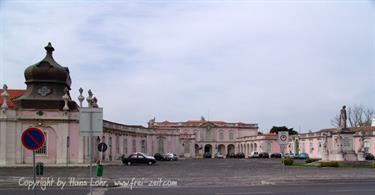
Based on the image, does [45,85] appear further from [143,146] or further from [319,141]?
[319,141]

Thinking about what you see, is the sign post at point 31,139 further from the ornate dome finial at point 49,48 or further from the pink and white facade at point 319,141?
the pink and white facade at point 319,141

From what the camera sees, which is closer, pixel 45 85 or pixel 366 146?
pixel 45 85

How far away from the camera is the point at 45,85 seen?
5088cm

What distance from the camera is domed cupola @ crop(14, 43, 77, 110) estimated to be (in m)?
49.6

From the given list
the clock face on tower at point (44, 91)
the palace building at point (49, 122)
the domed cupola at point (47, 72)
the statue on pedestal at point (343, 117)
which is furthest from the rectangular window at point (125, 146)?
the statue on pedestal at point (343, 117)

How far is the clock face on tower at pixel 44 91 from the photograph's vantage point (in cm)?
5041

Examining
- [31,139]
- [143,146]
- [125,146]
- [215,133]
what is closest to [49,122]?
[125,146]

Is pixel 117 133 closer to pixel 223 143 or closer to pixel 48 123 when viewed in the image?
pixel 48 123

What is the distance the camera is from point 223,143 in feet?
470

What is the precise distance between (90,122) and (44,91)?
1437 inches

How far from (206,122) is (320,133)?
176 ft

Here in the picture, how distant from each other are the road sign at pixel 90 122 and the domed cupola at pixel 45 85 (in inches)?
1382

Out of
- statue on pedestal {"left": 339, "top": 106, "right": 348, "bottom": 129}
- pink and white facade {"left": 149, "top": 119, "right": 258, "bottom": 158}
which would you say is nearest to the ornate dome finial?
statue on pedestal {"left": 339, "top": 106, "right": 348, "bottom": 129}

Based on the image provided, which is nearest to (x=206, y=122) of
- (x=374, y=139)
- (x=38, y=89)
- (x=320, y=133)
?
(x=320, y=133)
